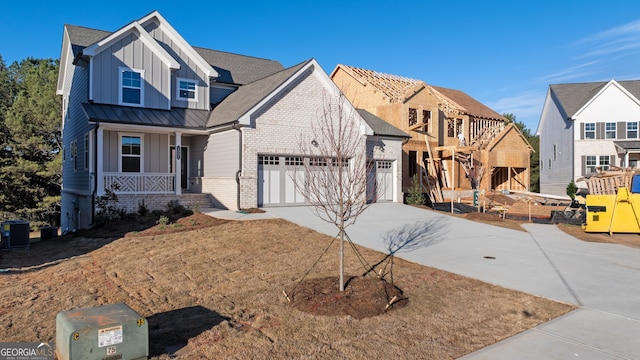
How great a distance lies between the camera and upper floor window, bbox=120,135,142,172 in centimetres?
1927

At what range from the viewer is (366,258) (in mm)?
10766

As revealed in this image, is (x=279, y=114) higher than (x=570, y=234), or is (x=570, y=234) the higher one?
(x=279, y=114)

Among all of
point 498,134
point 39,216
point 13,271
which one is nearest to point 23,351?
point 13,271

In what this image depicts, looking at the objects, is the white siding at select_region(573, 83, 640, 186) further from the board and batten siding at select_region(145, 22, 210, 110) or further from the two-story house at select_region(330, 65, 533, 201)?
the board and batten siding at select_region(145, 22, 210, 110)

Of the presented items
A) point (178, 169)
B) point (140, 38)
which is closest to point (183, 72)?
point (140, 38)

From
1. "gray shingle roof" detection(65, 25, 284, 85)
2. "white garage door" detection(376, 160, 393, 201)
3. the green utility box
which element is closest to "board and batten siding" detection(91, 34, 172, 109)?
"gray shingle roof" detection(65, 25, 284, 85)

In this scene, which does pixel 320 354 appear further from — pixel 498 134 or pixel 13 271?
pixel 498 134

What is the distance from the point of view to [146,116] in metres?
19.2

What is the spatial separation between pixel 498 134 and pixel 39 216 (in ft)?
119

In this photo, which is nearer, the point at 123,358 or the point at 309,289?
the point at 123,358

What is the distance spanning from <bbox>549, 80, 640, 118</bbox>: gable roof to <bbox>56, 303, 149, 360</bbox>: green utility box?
3793cm

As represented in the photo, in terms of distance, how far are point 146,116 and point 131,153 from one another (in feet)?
5.90

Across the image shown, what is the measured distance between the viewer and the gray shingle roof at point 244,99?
61.8ft

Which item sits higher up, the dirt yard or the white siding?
the white siding
